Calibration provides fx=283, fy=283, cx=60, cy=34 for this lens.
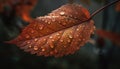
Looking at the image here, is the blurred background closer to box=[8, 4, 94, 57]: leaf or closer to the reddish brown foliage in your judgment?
the reddish brown foliage

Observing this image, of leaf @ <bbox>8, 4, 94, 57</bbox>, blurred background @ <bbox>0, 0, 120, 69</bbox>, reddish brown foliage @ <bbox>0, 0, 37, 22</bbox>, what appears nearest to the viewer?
leaf @ <bbox>8, 4, 94, 57</bbox>

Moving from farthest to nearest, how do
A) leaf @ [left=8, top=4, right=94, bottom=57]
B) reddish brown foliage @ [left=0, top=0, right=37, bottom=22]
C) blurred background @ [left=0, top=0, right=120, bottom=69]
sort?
blurred background @ [left=0, top=0, right=120, bottom=69]
reddish brown foliage @ [left=0, top=0, right=37, bottom=22]
leaf @ [left=8, top=4, right=94, bottom=57]

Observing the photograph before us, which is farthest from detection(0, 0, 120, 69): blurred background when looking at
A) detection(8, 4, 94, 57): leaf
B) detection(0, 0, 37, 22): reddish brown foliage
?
detection(8, 4, 94, 57): leaf

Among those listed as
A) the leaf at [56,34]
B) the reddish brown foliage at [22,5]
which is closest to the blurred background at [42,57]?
the reddish brown foliage at [22,5]

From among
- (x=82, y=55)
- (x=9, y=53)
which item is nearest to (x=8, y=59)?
(x=9, y=53)

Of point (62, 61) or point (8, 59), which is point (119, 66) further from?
point (8, 59)

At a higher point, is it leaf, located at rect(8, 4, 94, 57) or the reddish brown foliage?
leaf, located at rect(8, 4, 94, 57)

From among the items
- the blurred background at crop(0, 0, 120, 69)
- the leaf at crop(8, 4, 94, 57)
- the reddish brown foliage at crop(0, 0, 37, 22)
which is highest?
the leaf at crop(8, 4, 94, 57)

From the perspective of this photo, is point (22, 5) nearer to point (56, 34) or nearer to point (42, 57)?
point (56, 34)

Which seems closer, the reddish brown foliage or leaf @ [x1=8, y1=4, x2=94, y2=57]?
leaf @ [x1=8, y1=4, x2=94, y2=57]
